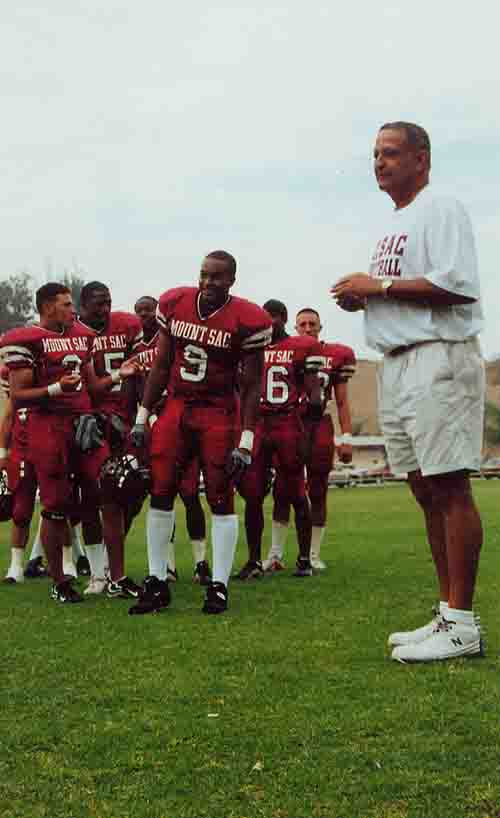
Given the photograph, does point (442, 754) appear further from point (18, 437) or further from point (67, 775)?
point (18, 437)

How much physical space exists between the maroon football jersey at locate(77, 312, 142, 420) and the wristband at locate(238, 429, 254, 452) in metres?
1.86

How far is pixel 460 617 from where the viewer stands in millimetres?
4941

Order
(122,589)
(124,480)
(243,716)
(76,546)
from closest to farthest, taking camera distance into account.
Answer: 1. (243,716)
2. (124,480)
3. (122,589)
4. (76,546)

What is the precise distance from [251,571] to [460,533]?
427cm

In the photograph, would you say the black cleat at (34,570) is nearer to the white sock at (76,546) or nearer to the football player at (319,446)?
the white sock at (76,546)

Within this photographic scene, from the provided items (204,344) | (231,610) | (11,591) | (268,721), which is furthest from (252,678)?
(11,591)

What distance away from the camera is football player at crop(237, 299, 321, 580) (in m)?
9.35

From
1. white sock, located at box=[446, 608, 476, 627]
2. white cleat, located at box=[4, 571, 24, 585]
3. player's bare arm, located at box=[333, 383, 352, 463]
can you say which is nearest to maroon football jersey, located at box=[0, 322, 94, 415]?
white cleat, located at box=[4, 571, 24, 585]

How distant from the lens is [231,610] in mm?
6844

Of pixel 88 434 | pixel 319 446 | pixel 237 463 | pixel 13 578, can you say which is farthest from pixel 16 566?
pixel 237 463

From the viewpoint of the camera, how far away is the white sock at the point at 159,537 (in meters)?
6.89

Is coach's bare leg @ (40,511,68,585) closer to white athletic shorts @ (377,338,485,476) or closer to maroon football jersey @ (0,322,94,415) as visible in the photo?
maroon football jersey @ (0,322,94,415)

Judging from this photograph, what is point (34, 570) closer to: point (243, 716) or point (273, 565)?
point (273, 565)

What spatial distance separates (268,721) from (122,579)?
388cm
